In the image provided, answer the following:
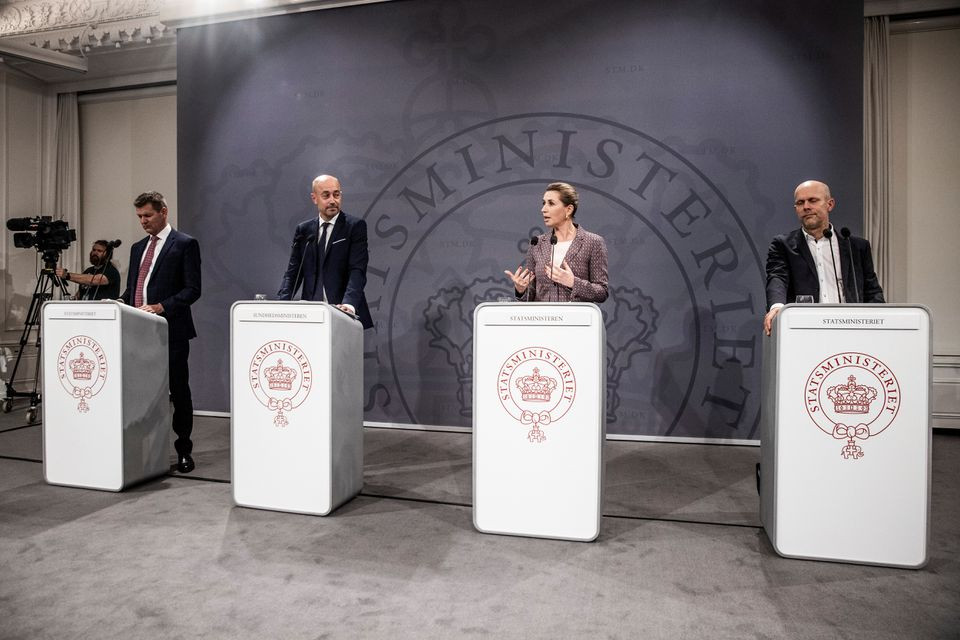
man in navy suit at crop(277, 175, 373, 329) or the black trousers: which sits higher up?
man in navy suit at crop(277, 175, 373, 329)

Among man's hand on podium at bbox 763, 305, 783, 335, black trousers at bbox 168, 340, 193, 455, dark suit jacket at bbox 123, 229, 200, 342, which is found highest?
dark suit jacket at bbox 123, 229, 200, 342

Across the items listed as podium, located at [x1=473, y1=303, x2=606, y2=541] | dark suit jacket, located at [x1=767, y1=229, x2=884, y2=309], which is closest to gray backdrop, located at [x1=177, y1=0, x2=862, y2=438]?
dark suit jacket, located at [x1=767, y1=229, x2=884, y2=309]

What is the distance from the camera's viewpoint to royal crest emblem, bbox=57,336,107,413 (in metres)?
3.11

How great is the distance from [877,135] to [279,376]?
4.64 m

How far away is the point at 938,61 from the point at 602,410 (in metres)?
4.46

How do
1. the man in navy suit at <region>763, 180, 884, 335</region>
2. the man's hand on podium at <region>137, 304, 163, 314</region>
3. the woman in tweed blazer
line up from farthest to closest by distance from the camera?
the man's hand on podium at <region>137, 304, 163, 314</region> < the woman in tweed blazer < the man in navy suit at <region>763, 180, 884, 335</region>

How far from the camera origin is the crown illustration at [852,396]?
2.23 m

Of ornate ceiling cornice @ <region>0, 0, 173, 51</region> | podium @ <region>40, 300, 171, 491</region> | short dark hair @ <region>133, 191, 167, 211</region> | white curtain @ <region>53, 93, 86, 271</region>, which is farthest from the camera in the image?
white curtain @ <region>53, 93, 86, 271</region>

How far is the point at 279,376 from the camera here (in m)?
2.81

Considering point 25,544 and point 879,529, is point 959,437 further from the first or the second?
point 25,544

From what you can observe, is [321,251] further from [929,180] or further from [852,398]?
[929,180]

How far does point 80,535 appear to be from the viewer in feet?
8.27

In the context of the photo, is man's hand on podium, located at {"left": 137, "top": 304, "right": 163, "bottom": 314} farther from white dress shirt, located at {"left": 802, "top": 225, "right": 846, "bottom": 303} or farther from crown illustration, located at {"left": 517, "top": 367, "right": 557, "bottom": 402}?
white dress shirt, located at {"left": 802, "top": 225, "right": 846, "bottom": 303}

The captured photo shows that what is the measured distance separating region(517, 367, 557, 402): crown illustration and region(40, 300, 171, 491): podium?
6.48 feet
